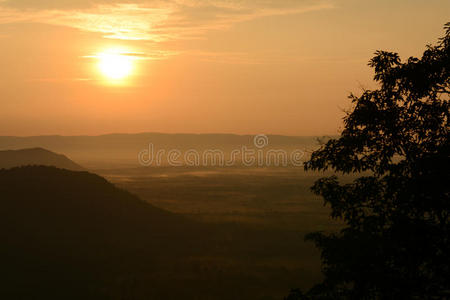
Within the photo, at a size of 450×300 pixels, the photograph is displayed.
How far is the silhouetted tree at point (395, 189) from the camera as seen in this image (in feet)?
42.0

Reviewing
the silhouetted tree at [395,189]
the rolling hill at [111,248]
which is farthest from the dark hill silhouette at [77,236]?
the silhouetted tree at [395,189]

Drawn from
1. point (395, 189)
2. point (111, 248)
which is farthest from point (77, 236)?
point (395, 189)

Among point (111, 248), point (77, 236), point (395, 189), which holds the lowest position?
point (111, 248)

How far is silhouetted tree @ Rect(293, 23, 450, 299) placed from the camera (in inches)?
504

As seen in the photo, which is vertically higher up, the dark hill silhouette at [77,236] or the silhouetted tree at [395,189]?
the silhouetted tree at [395,189]

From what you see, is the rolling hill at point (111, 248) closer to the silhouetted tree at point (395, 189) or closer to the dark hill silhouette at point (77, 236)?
the dark hill silhouette at point (77, 236)

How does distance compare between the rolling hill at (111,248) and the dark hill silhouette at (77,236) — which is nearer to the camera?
the rolling hill at (111,248)

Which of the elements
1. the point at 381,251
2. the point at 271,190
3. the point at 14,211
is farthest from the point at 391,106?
the point at 271,190

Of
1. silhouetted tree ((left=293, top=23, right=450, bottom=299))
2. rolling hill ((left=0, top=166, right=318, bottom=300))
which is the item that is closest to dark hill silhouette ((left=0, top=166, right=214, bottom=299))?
rolling hill ((left=0, top=166, right=318, bottom=300))

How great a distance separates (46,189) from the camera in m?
73.1

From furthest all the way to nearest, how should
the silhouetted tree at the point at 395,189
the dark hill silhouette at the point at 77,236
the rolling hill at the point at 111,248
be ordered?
the dark hill silhouette at the point at 77,236, the rolling hill at the point at 111,248, the silhouetted tree at the point at 395,189

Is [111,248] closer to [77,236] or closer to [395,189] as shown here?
[77,236]

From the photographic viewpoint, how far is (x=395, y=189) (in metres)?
13.3

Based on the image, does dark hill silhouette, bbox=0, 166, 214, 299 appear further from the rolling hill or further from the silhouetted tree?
the silhouetted tree
